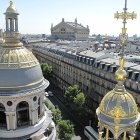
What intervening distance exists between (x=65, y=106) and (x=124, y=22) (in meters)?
74.3

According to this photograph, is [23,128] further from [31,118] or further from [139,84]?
[139,84]

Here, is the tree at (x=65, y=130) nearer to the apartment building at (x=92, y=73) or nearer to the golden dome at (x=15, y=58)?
the apartment building at (x=92, y=73)

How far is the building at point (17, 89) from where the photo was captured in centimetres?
3853

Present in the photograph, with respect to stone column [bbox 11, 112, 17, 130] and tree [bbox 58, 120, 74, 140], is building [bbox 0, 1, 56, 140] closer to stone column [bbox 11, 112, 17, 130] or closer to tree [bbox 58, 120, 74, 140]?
stone column [bbox 11, 112, 17, 130]

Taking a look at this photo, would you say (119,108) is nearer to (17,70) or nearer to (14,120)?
(17,70)

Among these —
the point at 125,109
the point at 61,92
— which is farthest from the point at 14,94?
the point at 61,92

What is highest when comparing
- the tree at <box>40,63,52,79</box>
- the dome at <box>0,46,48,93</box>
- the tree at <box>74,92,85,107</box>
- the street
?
the dome at <box>0,46,48,93</box>

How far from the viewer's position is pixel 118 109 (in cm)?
1759

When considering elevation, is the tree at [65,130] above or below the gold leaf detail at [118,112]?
below

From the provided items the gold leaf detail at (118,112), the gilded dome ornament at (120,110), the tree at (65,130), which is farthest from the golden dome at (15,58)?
the gold leaf detail at (118,112)

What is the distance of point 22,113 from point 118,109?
2589 centimetres

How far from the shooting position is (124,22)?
731 inches

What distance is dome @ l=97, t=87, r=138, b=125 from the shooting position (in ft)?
58.0

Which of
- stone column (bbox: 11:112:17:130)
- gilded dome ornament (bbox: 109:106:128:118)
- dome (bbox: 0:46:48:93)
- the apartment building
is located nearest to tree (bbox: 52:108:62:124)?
the apartment building
